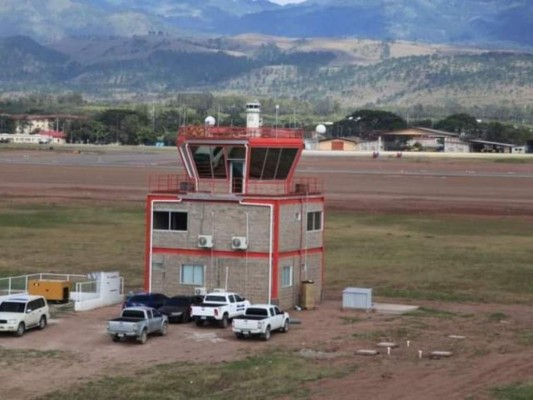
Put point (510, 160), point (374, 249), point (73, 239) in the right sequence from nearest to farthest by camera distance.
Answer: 1. point (374, 249)
2. point (73, 239)
3. point (510, 160)

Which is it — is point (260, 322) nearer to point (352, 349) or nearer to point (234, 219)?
point (352, 349)

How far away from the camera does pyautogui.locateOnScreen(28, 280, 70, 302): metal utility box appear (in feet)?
164

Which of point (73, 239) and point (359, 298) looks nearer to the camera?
point (359, 298)

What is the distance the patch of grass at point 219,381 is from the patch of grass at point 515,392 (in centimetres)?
438

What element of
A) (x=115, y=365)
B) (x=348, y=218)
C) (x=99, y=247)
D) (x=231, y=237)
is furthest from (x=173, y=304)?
(x=348, y=218)

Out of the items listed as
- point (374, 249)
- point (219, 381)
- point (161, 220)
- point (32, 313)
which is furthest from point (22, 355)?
point (374, 249)

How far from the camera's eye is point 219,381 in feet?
119

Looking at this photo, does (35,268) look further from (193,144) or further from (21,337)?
(21,337)

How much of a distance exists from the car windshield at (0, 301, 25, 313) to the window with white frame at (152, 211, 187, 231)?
819cm

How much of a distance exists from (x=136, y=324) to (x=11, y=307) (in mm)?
4473

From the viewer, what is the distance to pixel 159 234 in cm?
5031

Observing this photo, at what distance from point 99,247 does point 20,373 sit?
3250 cm

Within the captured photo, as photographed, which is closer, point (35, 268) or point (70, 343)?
point (70, 343)

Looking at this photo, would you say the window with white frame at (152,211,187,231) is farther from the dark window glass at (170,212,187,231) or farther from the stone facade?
the stone facade
